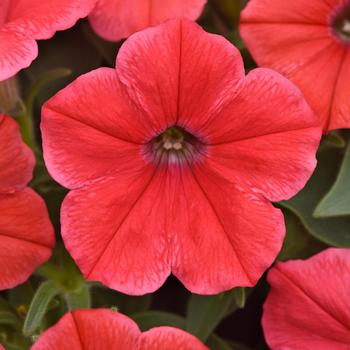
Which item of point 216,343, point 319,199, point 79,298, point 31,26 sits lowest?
point 216,343

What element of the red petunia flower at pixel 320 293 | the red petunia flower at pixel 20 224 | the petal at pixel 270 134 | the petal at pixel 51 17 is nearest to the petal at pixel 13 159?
the red petunia flower at pixel 20 224

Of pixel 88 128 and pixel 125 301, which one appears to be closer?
pixel 88 128

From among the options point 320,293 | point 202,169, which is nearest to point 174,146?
point 202,169

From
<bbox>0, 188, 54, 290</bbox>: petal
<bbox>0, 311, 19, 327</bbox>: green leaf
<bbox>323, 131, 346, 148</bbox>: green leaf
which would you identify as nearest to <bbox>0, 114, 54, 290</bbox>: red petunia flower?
<bbox>0, 188, 54, 290</bbox>: petal

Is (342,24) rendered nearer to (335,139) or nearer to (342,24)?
(342,24)

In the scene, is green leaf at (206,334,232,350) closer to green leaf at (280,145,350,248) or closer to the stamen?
green leaf at (280,145,350,248)

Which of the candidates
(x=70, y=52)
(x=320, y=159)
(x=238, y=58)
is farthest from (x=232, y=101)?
(x=70, y=52)
